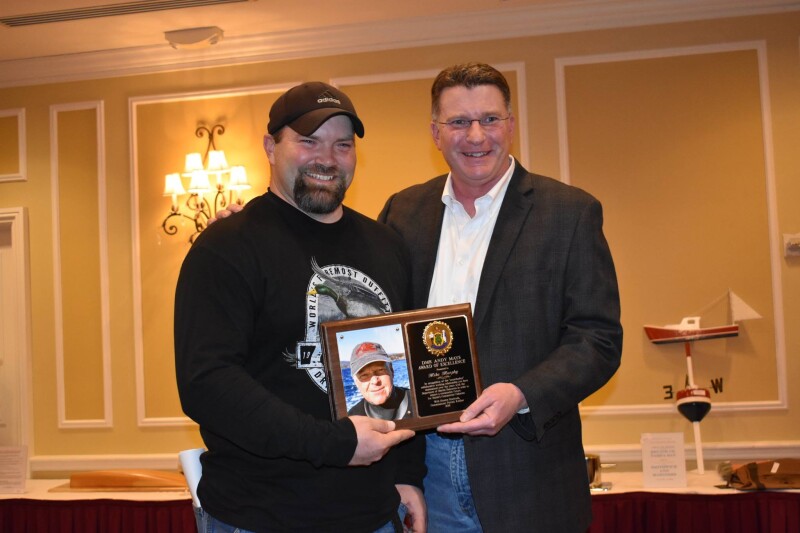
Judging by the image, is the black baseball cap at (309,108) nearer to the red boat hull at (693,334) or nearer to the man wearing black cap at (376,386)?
the man wearing black cap at (376,386)

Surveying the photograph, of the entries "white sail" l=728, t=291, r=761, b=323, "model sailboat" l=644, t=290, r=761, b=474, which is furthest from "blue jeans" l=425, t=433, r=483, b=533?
"white sail" l=728, t=291, r=761, b=323

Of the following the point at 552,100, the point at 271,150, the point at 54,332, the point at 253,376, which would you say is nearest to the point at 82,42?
the point at 54,332

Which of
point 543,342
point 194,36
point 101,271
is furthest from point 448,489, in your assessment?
point 101,271

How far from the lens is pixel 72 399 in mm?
5359

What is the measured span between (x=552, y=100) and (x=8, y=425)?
4.07 metres

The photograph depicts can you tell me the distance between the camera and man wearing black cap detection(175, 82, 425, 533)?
5.41 feet

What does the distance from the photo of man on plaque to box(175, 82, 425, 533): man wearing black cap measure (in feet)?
0.16

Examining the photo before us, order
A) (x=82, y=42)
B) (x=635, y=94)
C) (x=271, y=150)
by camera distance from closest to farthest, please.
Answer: (x=271, y=150), (x=635, y=94), (x=82, y=42)

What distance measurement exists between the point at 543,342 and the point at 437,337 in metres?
0.36

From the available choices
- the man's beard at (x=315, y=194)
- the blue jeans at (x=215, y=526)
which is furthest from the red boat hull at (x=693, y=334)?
the man's beard at (x=315, y=194)

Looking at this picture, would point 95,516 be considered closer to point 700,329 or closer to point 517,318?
point 517,318

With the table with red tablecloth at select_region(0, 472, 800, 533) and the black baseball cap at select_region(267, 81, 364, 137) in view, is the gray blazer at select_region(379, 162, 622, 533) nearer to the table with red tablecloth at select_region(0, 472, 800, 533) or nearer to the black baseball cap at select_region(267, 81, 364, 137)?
the black baseball cap at select_region(267, 81, 364, 137)

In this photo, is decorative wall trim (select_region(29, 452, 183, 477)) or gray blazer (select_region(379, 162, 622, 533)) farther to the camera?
decorative wall trim (select_region(29, 452, 183, 477))

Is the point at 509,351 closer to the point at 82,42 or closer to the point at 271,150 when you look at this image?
the point at 271,150
